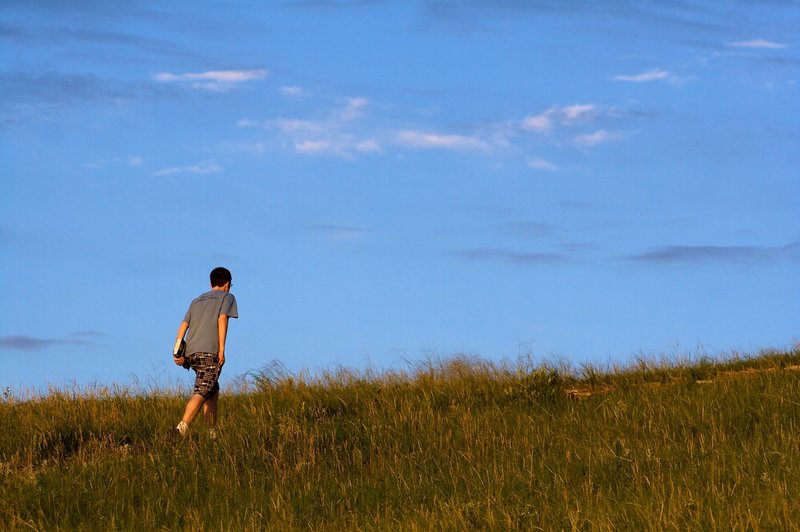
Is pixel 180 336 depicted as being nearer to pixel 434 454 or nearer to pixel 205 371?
pixel 205 371

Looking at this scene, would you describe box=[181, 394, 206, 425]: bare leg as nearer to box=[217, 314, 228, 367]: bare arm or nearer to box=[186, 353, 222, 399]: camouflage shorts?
box=[186, 353, 222, 399]: camouflage shorts

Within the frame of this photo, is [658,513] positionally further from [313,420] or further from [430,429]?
[313,420]

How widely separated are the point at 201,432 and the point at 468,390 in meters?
4.35

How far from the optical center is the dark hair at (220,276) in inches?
509

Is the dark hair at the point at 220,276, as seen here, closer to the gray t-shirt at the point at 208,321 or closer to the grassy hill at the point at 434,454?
the gray t-shirt at the point at 208,321

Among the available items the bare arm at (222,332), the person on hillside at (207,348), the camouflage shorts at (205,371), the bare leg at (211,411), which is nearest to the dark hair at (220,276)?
the person on hillside at (207,348)

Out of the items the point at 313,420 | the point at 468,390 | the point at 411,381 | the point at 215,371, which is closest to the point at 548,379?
the point at 468,390

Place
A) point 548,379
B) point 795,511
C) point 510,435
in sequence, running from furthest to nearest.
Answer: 1. point 548,379
2. point 510,435
3. point 795,511

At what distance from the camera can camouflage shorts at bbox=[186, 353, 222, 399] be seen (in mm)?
12484

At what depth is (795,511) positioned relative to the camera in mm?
6680

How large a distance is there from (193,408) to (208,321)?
4.05ft

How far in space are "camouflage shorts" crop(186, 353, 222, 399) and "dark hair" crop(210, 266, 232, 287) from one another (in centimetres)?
108

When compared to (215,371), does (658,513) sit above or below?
below

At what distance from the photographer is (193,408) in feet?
40.8
